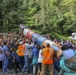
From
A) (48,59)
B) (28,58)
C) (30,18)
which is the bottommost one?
(30,18)

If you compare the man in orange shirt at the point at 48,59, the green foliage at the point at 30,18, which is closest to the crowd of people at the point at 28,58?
the man in orange shirt at the point at 48,59

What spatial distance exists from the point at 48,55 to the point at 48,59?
20cm

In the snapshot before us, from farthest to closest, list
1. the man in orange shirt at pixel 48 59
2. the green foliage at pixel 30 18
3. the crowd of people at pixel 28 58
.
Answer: the green foliage at pixel 30 18 < the crowd of people at pixel 28 58 < the man in orange shirt at pixel 48 59

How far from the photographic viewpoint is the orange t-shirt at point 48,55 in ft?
42.5

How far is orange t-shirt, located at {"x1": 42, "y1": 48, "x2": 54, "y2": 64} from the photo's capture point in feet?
42.5

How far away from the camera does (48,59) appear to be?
13.2 meters

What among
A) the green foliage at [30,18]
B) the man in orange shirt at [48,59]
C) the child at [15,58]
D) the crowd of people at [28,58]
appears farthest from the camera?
the green foliage at [30,18]

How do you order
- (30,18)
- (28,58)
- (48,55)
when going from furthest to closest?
1. (30,18)
2. (28,58)
3. (48,55)

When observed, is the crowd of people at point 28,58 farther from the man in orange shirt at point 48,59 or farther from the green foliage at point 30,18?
the green foliage at point 30,18

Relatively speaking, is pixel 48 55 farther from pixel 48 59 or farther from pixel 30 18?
pixel 30 18

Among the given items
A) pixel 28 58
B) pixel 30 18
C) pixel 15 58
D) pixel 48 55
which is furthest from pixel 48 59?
pixel 30 18

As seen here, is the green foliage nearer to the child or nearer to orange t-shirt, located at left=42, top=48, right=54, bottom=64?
the child

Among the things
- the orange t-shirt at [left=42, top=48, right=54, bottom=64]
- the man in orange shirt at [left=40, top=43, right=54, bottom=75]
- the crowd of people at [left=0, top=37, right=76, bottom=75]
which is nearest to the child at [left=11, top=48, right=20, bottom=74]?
the crowd of people at [left=0, top=37, right=76, bottom=75]

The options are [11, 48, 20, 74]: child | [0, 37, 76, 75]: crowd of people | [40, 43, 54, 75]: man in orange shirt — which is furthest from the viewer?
[11, 48, 20, 74]: child
